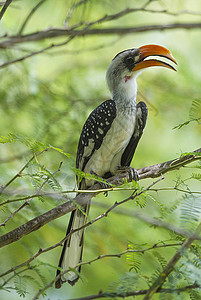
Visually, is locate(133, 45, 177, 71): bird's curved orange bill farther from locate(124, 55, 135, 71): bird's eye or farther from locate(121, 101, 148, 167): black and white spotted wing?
locate(121, 101, 148, 167): black and white spotted wing

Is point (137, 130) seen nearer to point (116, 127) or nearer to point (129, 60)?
point (116, 127)

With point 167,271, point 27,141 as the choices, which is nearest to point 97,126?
point 27,141

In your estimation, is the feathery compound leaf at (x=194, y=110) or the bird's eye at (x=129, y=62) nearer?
the feathery compound leaf at (x=194, y=110)

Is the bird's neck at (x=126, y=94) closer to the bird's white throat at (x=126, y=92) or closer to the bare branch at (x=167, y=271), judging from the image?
the bird's white throat at (x=126, y=92)

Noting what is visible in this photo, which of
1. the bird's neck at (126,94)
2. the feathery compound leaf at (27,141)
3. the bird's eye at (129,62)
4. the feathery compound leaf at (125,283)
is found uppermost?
the bird's eye at (129,62)

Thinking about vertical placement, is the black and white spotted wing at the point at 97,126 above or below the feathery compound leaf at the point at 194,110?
above

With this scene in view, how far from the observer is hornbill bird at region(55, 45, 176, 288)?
2865mm

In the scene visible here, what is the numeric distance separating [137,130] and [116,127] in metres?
0.17

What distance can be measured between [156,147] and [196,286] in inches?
113

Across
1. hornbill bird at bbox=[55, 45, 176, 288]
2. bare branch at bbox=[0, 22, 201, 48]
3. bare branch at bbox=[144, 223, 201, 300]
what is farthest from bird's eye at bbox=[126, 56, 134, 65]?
bare branch at bbox=[144, 223, 201, 300]

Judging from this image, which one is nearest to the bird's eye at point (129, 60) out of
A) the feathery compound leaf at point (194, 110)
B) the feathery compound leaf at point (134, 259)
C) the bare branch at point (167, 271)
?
the feathery compound leaf at point (194, 110)

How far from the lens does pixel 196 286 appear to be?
1361mm

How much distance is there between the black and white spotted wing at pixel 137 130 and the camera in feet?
9.69

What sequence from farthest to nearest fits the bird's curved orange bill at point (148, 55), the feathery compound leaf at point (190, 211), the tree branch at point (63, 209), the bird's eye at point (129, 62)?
the bird's eye at point (129, 62) → the bird's curved orange bill at point (148, 55) → the tree branch at point (63, 209) → the feathery compound leaf at point (190, 211)
